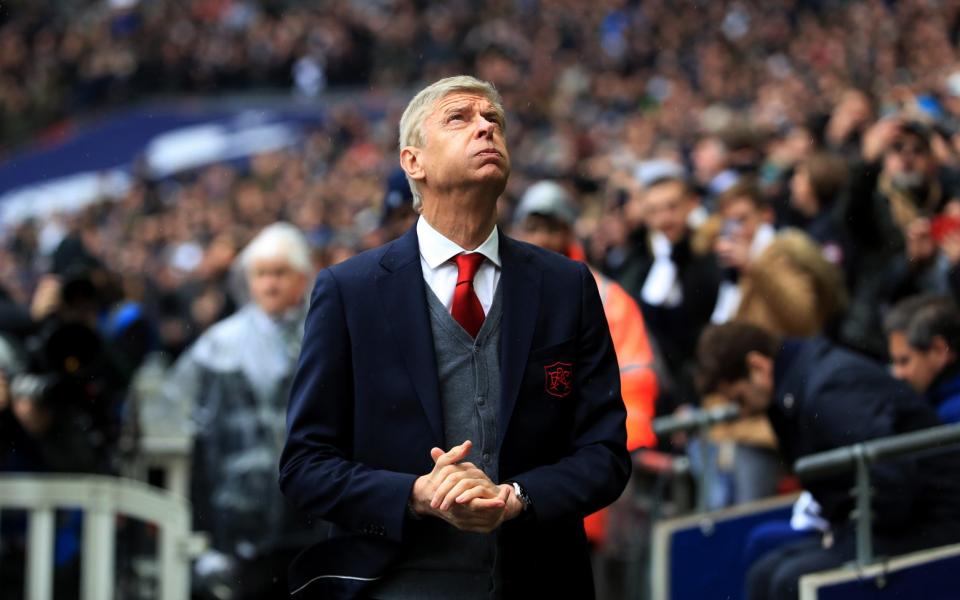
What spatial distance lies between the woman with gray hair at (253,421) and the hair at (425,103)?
10.1 ft

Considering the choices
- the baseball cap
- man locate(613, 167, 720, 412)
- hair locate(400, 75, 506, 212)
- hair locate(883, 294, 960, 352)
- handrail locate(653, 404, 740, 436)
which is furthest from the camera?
man locate(613, 167, 720, 412)

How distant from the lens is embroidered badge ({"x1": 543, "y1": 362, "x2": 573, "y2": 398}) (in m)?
3.19

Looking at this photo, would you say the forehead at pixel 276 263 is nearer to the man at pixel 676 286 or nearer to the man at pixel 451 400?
the man at pixel 676 286

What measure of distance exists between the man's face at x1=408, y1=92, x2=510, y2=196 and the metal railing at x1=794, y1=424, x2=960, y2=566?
1897mm

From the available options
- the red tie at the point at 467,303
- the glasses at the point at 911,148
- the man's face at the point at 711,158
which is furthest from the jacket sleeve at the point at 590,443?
the man's face at the point at 711,158

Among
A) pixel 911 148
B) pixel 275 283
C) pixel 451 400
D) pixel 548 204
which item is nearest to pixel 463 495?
pixel 451 400

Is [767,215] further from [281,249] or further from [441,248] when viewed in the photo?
[441,248]

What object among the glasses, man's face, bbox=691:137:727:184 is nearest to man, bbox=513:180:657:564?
the glasses

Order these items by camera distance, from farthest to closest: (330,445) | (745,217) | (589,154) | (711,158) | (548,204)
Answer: (589,154), (711,158), (745,217), (548,204), (330,445)

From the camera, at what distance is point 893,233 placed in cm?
696

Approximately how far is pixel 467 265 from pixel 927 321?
2535 mm

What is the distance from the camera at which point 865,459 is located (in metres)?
4.67

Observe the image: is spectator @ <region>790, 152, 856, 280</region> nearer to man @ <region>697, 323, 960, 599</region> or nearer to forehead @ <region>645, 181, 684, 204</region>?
forehead @ <region>645, 181, 684, 204</region>

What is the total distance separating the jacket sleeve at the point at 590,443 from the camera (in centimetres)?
308
